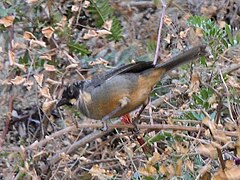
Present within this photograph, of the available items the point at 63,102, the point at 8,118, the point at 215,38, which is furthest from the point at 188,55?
the point at 8,118

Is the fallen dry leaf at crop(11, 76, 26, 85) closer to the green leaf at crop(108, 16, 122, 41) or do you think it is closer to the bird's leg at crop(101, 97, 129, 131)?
the bird's leg at crop(101, 97, 129, 131)

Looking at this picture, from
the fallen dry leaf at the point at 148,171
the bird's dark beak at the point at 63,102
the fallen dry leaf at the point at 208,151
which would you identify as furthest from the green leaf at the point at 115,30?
the fallen dry leaf at the point at 208,151

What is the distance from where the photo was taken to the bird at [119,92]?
2.98m

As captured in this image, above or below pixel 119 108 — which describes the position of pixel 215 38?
above

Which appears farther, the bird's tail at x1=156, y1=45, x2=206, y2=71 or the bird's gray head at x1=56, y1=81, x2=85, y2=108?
the bird's gray head at x1=56, y1=81, x2=85, y2=108

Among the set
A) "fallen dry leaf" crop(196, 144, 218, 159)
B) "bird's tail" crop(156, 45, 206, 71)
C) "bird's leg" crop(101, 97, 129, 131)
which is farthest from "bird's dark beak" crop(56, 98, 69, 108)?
"fallen dry leaf" crop(196, 144, 218, 159)

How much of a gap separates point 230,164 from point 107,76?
1.18m

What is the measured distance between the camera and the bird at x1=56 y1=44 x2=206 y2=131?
2.98 metres

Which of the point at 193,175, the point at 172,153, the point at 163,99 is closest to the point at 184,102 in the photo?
the point at 163,99

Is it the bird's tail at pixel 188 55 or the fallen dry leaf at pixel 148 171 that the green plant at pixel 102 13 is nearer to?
the bird's tail at pixel 188 55

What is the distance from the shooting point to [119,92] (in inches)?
121

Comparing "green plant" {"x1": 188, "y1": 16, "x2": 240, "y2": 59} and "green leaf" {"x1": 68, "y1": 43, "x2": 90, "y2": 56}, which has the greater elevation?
"green plant" {"x1": 188, "y1": 16, "x2": 240, "y2": 59}

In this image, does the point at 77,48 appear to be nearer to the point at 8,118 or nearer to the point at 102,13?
the point at 102,13

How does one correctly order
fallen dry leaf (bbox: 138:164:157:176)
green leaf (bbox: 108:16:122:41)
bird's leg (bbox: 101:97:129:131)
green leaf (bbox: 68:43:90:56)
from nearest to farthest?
fallen dry leaf (bbox: 138:164:157:176), bird's leg (bbox: 101:97:129:131), green leaf (bbox: 68:43:90:56), green leaf (bbox: 108:16:122:41)
